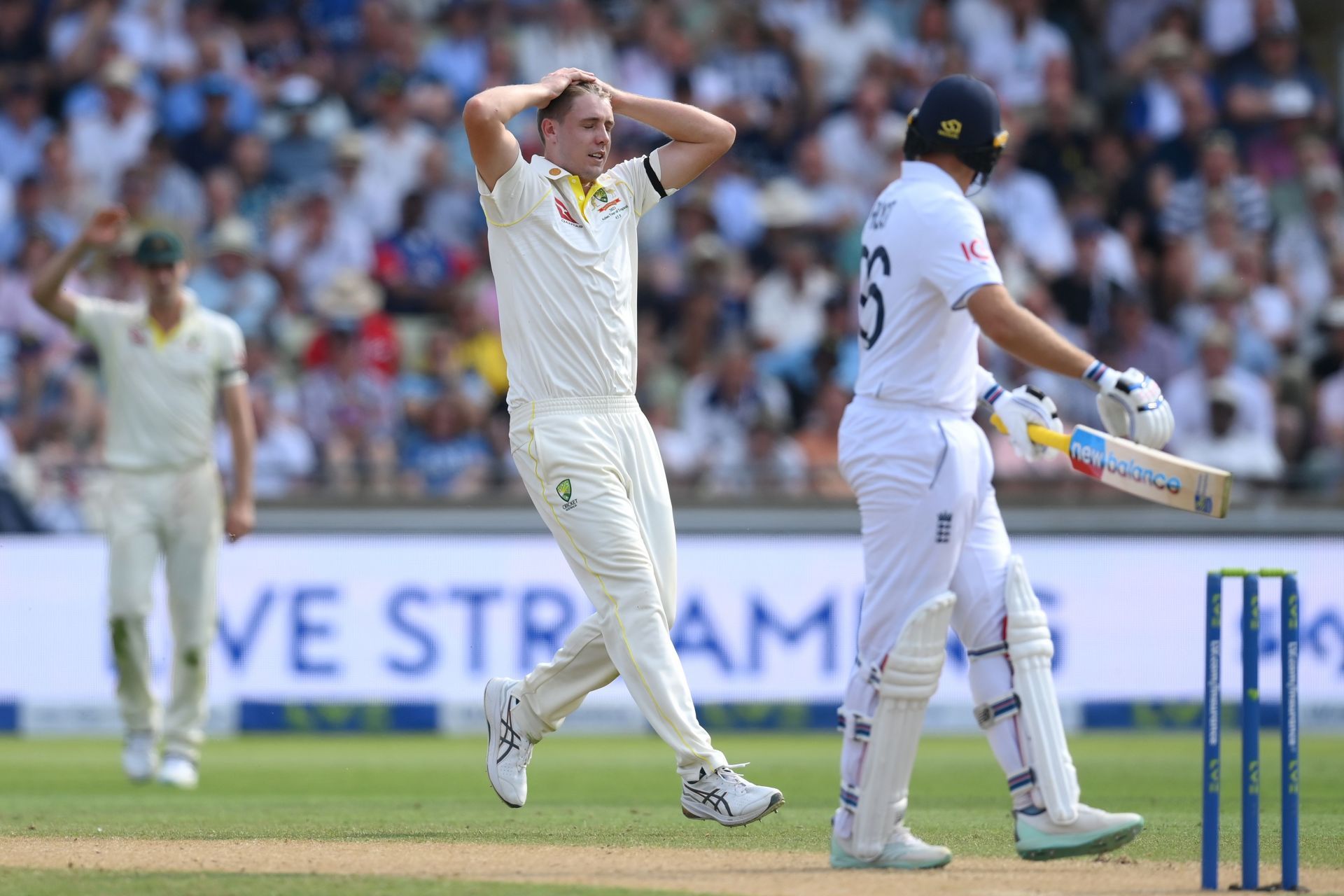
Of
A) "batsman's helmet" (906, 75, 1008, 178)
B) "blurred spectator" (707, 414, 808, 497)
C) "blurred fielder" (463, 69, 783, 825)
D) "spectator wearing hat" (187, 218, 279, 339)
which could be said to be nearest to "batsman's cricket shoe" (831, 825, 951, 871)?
"blurred fielder" (463, 69, 783, 825)

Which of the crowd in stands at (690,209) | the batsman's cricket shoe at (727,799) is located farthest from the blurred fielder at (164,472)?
the batsman's cricket shoe at (727,799)

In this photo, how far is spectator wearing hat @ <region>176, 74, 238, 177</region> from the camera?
15.5 metres

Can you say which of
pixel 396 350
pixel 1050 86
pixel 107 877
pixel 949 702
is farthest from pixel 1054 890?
pixel 1050 86

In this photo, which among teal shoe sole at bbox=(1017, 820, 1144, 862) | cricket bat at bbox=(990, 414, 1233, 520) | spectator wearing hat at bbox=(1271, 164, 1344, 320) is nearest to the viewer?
cricket bat at bbox=(990, 414, 1233, 520)

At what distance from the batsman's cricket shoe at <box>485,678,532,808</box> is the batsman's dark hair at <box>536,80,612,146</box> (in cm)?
199

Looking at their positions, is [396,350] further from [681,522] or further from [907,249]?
[907,249]

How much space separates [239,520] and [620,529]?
11.9ft

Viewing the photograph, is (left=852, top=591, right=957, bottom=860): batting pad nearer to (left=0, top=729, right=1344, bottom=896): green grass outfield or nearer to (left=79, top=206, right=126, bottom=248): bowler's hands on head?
(left=0, top=729, right=1344, bottom=896): green grass outfield

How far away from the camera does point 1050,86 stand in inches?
637

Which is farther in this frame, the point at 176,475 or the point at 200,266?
the point at 200,266

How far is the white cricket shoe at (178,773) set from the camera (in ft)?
29.8

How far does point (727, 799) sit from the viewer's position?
19.8 ft

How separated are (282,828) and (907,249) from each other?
3.13m


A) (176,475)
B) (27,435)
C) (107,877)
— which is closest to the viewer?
(107,877)
